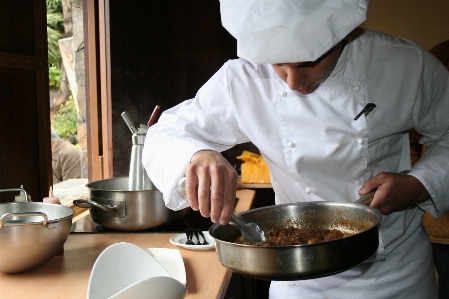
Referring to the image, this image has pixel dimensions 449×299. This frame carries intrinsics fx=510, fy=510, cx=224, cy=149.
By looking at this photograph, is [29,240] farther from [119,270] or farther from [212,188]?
[212,188]

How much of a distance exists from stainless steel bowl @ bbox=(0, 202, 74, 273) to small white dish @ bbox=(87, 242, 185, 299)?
26 centimetres

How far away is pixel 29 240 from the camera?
1467 mm

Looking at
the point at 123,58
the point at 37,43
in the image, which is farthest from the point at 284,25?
the point at 123,58

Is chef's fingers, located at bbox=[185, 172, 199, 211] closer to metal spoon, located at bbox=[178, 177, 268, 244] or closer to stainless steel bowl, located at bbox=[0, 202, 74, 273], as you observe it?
metal spoon, located at bbox=[178, 177, 268, 244]

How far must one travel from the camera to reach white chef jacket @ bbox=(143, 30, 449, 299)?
4.68ft

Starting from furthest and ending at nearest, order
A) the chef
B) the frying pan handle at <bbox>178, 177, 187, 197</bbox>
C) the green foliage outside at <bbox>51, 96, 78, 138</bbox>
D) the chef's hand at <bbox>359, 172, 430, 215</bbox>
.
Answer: the green foliage outside at <bbox>51, 96, 78, 138</bbox> → the chef → the chef's hand at <bbox>359, 172, 430, 215</bbox> → the frying pan handle at <bbox>178, 177, 187, 197</bbox>

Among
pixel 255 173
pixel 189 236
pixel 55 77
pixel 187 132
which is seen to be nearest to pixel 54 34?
pixel 55 77

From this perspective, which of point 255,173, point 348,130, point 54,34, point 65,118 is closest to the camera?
point 348,130

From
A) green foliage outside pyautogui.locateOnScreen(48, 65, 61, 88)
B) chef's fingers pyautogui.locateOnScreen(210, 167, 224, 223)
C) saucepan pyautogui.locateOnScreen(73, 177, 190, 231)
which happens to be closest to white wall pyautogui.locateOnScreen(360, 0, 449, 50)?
saucepan pyautogui.locateOnScreen(73, 177, 190, 231)

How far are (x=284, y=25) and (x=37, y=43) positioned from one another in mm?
1522

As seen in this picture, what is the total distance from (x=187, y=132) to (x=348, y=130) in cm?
45

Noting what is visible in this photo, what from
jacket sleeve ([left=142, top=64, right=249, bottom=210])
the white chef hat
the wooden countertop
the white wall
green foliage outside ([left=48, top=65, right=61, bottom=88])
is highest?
green foliage outside ([left=48, top=65, right=61, bottom=88])

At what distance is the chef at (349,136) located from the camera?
1.38 meters

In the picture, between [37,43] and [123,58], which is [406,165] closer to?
[37,43]
